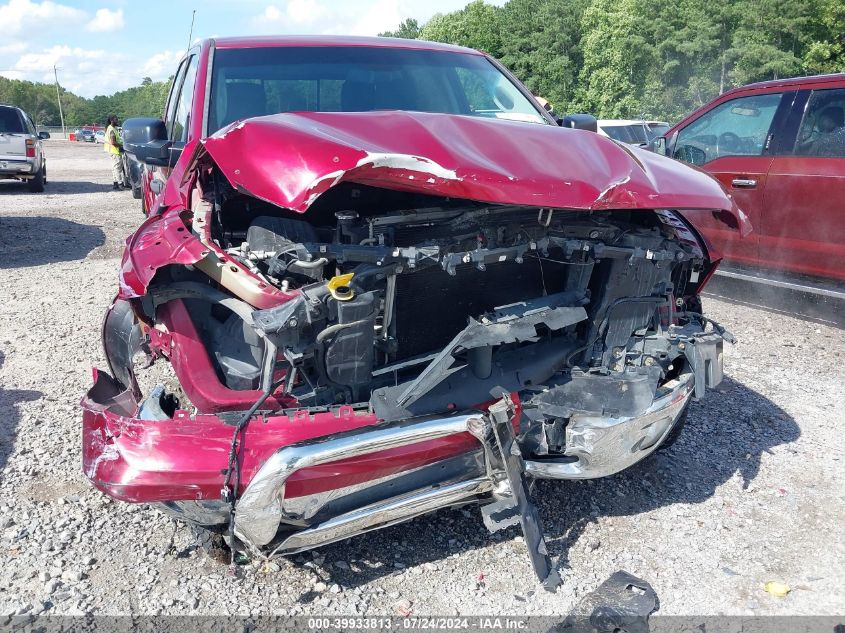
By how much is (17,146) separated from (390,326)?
546 inches

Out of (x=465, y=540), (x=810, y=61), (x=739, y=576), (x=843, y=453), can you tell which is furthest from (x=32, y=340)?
(x=810, y=61)

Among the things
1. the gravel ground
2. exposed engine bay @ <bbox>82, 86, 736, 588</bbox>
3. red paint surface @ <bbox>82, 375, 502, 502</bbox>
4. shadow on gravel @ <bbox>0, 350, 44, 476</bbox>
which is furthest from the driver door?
shadow on gravel @ <bbox>0, 350, 44, 476</bbox>

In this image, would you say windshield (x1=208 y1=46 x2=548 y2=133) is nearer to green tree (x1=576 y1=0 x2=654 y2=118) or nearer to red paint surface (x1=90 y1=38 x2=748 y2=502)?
red paint surface (x1=90 y1=38 x2=748 y2=502)

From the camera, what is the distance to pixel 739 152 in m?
5.69

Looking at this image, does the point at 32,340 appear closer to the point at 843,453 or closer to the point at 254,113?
the point at 254,113

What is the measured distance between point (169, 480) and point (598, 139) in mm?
1974

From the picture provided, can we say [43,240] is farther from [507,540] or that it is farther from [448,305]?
[507,540]

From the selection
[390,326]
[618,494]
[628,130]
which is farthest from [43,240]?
[628,130]

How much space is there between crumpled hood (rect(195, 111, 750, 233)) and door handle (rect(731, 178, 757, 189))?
3.30m

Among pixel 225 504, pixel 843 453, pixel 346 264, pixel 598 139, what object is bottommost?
pixel 843 453

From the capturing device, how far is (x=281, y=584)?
2.46 metres

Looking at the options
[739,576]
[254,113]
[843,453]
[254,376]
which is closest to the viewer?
[254,376]

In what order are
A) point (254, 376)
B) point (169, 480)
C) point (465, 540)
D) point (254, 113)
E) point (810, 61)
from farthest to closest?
point (810, 61) < point (254, 113) < point (465, 540) < point (254, 376) < point (169, 480)

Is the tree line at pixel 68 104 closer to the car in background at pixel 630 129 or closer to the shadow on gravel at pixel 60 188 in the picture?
the shadow on gravel at pixel 60 188
